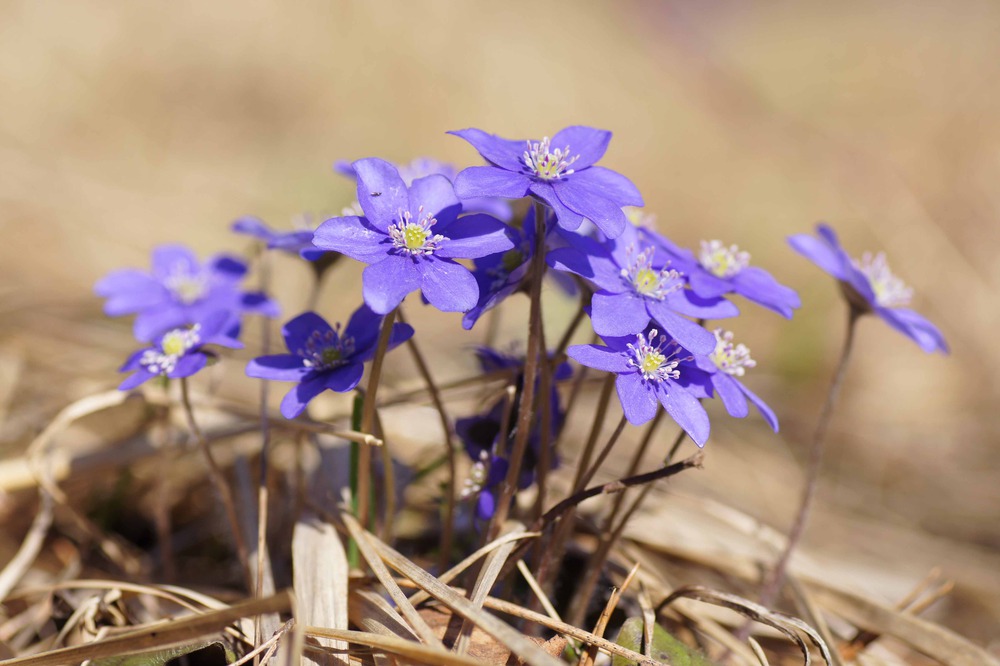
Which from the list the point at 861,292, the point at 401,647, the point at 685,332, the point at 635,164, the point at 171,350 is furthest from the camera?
the point at 635,164

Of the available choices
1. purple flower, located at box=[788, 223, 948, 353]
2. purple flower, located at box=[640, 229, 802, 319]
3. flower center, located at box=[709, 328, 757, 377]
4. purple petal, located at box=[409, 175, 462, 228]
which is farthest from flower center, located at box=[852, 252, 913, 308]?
A: purple petal, located at box=[409, 175, 462, 228]

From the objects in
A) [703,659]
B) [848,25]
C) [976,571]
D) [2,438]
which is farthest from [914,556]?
[848,25]

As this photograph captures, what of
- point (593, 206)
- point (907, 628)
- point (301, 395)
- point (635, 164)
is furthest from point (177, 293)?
point (635, 164)

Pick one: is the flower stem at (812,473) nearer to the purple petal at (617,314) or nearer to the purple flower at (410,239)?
the purple petal at (617,314)

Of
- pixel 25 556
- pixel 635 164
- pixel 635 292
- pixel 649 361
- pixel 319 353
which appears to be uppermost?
pixel 635 164

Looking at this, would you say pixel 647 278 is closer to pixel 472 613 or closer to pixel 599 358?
pixel 599 358

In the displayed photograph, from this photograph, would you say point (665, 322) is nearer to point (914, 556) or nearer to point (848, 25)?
point (914, 556)

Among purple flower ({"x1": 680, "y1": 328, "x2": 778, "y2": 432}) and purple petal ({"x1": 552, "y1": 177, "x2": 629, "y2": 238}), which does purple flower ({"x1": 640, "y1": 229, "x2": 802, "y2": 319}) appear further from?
purple petal ({"x1": 552, "y1": 177, "x2": 629, "y2": 238})
